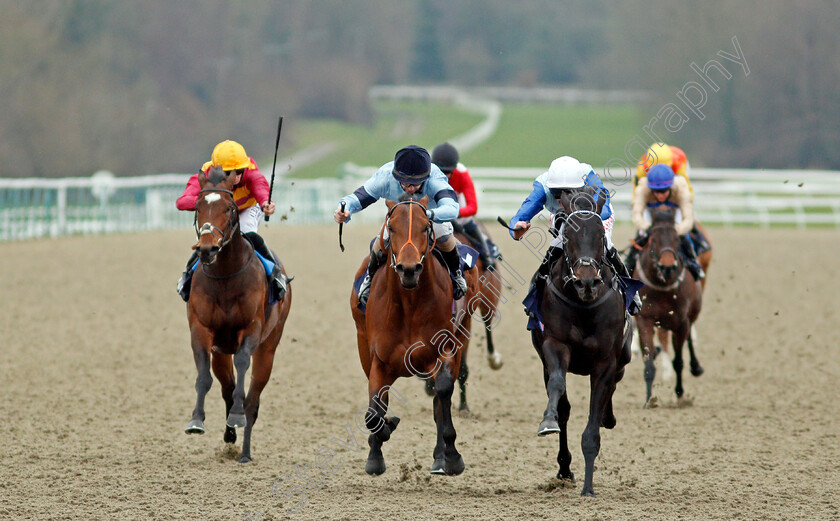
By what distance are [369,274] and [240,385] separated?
1206 millimetres

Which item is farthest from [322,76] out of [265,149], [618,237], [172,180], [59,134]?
[618,237]

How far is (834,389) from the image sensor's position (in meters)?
10.4

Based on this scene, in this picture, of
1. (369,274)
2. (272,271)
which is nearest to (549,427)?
(369,274)

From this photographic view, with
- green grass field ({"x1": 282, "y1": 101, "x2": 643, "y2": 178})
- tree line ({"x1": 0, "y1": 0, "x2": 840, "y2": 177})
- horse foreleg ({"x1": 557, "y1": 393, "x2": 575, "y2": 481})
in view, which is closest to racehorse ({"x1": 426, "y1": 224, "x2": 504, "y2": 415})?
horse foreleg ({"x1": 557, "y1": 393, "x2": 575, "y2": 481})

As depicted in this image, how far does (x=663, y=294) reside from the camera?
9.91 metres

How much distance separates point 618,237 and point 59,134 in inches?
743

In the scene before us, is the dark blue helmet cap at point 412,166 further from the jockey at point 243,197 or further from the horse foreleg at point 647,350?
the horse foreleg at point 647,350

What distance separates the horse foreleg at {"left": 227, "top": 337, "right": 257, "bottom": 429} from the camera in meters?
7.12

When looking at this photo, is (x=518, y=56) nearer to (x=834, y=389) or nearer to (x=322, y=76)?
(x=322, y=76)

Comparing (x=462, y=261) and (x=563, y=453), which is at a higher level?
(x=462, y=261)

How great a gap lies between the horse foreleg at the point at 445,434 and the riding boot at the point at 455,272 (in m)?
0.52

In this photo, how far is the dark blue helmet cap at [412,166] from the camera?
6.69 metres

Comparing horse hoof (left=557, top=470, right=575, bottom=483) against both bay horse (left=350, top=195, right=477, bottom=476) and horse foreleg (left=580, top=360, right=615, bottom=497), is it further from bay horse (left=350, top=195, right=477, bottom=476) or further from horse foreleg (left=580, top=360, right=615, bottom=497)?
bay horse (left=350, top=195, right=477, bottom=476)

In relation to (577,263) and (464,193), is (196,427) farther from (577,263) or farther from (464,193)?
(464,193)
